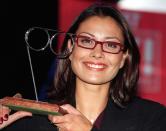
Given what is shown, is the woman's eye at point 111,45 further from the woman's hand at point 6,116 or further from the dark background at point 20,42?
the dark background at point 20,42

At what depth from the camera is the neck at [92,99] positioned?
6.42 ft

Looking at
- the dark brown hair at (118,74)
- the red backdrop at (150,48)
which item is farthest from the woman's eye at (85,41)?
the red backdrop at (150,48)

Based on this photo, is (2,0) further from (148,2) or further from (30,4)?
(148,2)

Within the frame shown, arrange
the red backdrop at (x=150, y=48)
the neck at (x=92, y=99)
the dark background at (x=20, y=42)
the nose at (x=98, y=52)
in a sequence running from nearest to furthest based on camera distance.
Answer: the nose at (x=98, y=52) < the neck at (x=92, y=99) < the red backdrop at (x=150, y=48) < the dark background at (x=20, y=42)

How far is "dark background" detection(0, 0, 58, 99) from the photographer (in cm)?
353

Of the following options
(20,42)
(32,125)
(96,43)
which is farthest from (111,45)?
(20,42)

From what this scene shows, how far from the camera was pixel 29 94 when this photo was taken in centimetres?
376

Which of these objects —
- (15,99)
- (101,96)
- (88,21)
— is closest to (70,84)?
(101,96)

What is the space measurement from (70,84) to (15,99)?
50 cm

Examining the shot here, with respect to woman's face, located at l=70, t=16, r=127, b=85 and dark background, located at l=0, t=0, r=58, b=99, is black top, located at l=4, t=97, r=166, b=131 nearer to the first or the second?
woman's face, located at l=70, t=16, r=127, b=85

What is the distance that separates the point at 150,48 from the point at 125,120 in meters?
1.56

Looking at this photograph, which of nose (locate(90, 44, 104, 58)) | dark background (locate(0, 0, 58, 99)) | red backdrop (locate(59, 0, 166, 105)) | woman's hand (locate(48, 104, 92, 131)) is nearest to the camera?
woman's hand (locate(48, 104, 92, 131))

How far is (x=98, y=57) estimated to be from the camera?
1.86 m

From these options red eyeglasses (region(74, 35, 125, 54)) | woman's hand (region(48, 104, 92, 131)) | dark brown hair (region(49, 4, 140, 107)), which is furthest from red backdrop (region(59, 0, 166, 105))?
woman's hand (region(48, 104, 92, 131))
